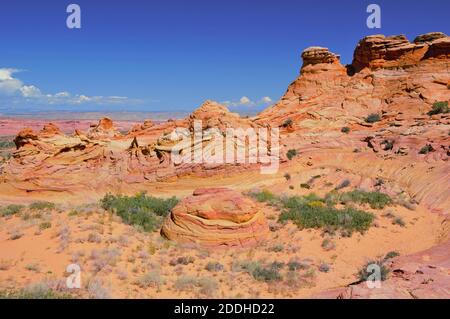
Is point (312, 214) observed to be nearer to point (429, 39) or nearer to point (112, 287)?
point (112, 287)

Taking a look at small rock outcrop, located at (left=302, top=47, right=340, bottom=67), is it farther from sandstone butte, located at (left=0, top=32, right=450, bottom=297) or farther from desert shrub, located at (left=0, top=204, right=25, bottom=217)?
desert shrub, located at (left=0, top=204, right=25, bottom=217)

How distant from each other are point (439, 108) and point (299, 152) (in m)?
10.8

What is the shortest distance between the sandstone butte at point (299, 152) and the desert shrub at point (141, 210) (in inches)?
48.8

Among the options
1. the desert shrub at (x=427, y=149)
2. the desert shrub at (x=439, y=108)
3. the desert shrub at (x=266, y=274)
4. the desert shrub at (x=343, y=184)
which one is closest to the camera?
the desert shrub at (x=266, y=274)

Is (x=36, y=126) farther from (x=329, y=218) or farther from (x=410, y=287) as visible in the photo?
(x=410, y=287)

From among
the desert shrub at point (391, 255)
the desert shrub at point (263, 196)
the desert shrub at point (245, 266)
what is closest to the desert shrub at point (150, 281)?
the desert shrub at point (245, 266)

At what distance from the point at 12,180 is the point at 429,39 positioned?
31.7 m

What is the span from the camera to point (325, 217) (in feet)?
41.7

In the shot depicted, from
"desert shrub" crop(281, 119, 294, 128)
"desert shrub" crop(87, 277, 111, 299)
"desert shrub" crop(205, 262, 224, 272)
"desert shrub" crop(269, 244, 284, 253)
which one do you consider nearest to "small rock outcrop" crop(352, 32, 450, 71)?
"desert shrub" crop(281, 119, 294, 128)

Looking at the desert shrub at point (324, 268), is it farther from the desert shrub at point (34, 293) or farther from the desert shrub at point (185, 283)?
the desert shrub at point (34, 293)

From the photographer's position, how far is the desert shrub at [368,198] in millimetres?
14305

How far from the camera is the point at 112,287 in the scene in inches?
307

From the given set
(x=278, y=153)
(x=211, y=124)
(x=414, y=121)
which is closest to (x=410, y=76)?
(x=414, y=121)

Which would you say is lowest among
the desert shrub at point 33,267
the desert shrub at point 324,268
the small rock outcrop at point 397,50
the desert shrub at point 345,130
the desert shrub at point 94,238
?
the desert shrub at point 324,268
